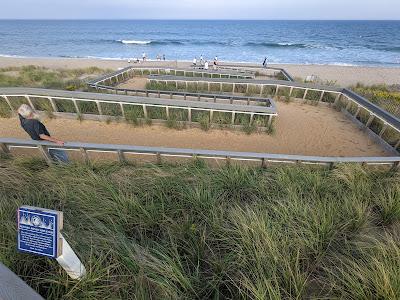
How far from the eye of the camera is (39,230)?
1639mm

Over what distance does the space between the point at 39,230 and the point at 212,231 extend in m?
1.66

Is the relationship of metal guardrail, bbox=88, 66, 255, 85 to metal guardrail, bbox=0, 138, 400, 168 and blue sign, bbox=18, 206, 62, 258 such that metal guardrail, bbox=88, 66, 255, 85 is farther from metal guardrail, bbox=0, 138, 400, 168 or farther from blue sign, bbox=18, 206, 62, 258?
blue sign, bbox=18, 206, 62, 258

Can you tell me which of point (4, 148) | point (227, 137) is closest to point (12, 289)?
point (4, 148)

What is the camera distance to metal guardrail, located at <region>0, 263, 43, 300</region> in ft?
5.59

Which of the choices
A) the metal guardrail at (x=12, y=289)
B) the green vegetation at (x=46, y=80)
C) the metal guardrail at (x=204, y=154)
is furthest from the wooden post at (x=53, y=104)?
the metal guardrail at (x=12, y=289)

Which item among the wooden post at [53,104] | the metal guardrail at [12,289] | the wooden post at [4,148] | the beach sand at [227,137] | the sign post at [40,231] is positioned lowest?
the beach sand at [227,137]

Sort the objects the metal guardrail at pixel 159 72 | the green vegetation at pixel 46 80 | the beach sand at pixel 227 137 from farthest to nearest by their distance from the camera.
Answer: the metal guardrail at pixel 159 72
the green vegetation at pixel 46 80
the beach sand at pixel 227 137

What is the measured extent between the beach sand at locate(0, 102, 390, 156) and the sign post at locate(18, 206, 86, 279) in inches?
204

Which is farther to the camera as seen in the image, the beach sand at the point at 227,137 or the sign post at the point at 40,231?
the beach sand at the point at 227,137

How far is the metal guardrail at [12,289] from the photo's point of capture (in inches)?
67.0

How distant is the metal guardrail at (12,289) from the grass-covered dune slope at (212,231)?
0.28 m


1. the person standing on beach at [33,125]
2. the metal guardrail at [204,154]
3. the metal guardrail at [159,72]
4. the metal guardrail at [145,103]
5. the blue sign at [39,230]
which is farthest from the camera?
the metal guardrail at [159,72]

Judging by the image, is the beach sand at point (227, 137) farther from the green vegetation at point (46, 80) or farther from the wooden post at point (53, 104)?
the green vegetation at point (46, 80)

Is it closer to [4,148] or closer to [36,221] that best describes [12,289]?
[36,221]
